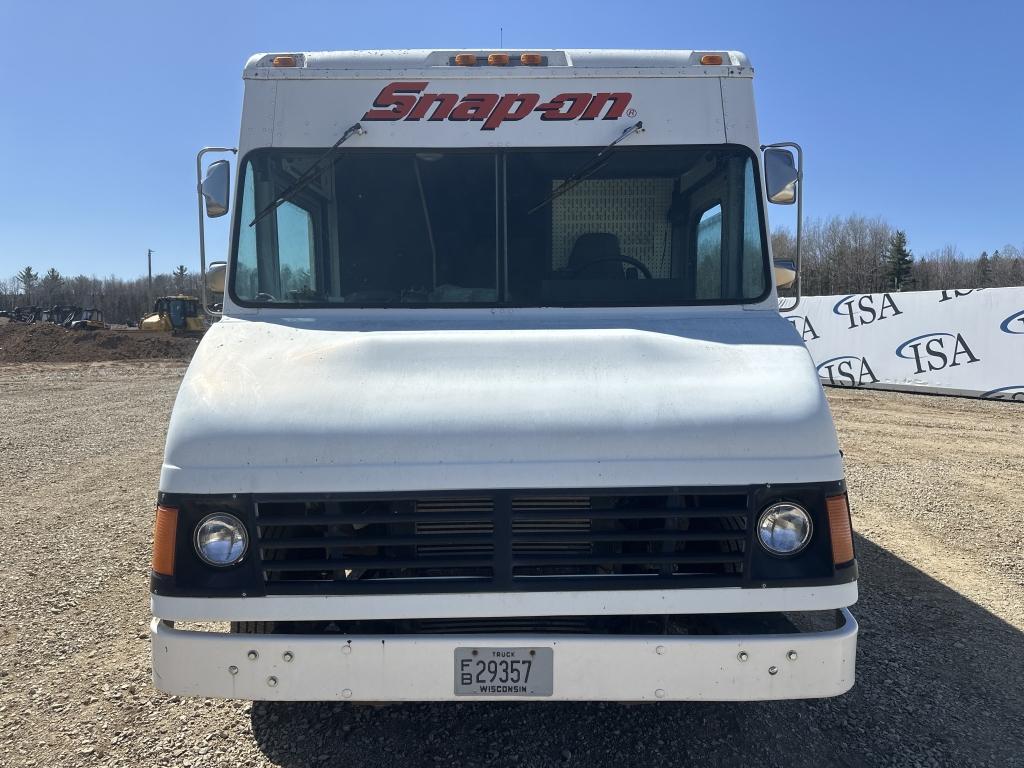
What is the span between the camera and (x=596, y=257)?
12.1 ft

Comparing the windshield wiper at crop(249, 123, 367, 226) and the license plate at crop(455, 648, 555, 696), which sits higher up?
the windshield wiper at crop(249, 123, 367, 226)

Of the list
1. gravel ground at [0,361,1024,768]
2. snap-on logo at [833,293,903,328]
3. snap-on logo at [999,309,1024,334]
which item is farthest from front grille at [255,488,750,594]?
snap-on logo at [833,293,903,328]

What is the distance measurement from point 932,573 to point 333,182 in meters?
5.01

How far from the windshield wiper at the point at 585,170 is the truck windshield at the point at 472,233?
0.02m

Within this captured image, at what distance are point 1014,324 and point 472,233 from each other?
43.5ft

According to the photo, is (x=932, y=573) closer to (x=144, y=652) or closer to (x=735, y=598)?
(x=735, y=598)

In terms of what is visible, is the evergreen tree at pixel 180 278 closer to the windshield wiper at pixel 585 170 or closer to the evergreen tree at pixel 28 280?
the evergreen tree at pixel 28 280

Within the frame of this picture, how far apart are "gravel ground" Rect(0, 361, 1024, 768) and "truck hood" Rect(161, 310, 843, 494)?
4.54 ft

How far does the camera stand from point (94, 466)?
8906mm

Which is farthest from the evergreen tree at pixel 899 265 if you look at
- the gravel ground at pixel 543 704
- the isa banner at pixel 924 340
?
the gravel ground at pixel 543 704

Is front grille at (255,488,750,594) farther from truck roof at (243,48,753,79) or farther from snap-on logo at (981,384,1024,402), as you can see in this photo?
snap-on logo at (981,384,1024,402)

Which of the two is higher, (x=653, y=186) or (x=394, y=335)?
(x=653, y=186)

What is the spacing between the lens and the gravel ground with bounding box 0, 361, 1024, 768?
123 inches

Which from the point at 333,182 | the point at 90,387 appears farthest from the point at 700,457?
the point at 90,387
